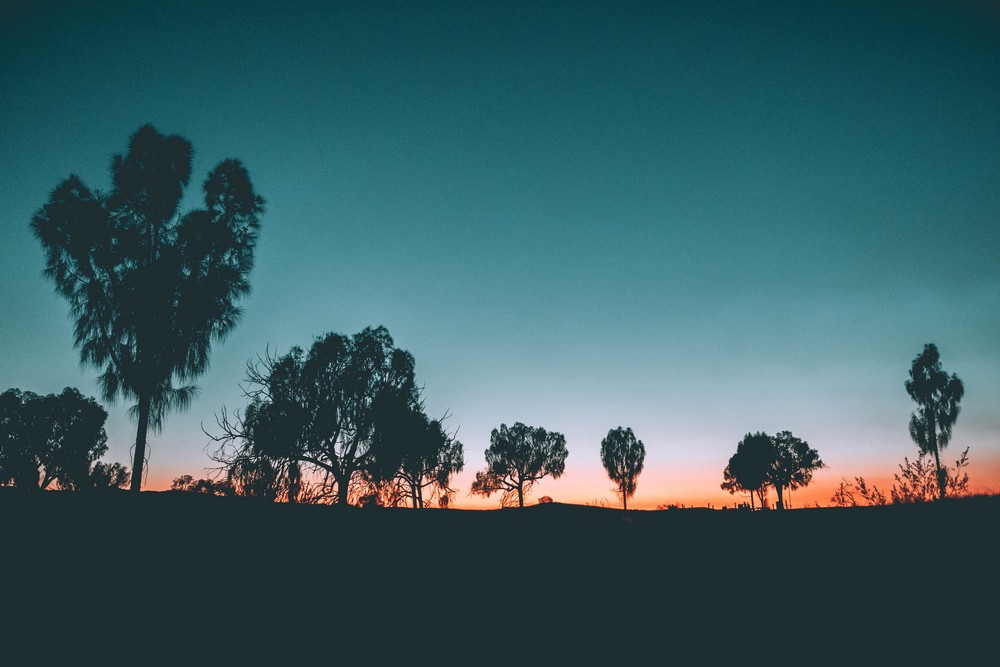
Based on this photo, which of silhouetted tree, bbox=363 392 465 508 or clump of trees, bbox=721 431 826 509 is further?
clump of trees, bbox=721 431 826 509

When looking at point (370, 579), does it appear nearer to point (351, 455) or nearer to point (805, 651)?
point (805, 651)

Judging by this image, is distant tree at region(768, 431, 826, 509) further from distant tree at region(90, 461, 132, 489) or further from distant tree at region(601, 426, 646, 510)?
distant tree at region(90, 461, 132, 489)

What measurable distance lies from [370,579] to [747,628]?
3.33 meters

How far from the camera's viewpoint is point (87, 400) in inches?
1638

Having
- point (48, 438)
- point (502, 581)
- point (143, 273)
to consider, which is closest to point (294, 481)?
point (143, 273)

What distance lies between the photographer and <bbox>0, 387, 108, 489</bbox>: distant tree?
3666 centimetres

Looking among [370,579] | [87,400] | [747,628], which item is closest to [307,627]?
[370,579]

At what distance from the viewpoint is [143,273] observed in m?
15.6

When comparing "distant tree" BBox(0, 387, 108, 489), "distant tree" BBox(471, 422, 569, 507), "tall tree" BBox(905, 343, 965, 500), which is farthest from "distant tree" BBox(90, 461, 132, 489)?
"tall tree" BBox(905, 343, 965, 500)

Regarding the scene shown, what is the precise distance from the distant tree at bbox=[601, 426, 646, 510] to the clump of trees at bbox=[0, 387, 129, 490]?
177 feet

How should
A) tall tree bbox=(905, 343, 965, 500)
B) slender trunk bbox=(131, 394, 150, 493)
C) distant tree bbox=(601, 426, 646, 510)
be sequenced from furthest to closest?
distant tree bbox=(601, 426, 646, 510) → tall tree bbox=(905, 343, 965, 500) → slender trunk bbox=(131, 394, 150, 493)

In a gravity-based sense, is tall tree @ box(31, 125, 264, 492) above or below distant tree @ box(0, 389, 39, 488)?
above

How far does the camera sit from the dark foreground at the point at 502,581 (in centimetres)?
354

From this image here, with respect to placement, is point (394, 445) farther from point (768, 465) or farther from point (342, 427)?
point (768, 465)
